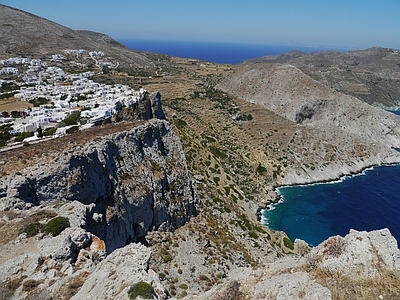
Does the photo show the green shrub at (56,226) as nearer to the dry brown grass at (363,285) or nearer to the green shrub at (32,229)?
the green shrub at (32,229)

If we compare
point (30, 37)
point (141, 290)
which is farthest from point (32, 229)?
point (30, 37)

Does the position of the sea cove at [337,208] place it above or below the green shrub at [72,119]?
below

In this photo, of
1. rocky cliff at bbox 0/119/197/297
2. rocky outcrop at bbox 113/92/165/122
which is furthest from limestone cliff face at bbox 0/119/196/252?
rocky outcrop at bbox 113/92/165/122

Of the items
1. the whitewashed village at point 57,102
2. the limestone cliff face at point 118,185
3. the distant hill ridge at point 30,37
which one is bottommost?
the limestone cliff face at point 118,185

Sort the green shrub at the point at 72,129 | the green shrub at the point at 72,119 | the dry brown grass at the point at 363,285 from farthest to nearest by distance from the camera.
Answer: the green shrub at the point at 72,119 → the green shrub at the point at 72,129 → the dry brown grass at the point at 363,285

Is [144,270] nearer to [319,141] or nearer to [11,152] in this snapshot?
[11,152]

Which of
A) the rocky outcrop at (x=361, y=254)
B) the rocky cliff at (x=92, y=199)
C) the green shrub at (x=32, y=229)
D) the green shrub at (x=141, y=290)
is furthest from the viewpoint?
the green shrub at (x=32, y=229)

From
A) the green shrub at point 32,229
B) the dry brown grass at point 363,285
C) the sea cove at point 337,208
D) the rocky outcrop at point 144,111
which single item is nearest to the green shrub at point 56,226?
the green shrub at point 32,229
